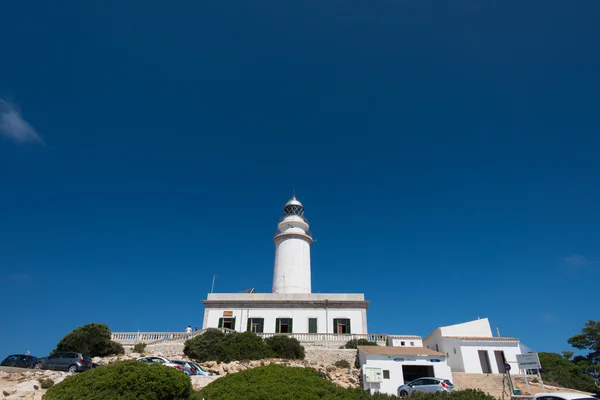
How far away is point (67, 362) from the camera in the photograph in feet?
57.3

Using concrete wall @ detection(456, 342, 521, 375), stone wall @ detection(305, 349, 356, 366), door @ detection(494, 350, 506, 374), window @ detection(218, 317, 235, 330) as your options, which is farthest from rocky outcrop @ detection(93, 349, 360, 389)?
door @ detection(494, 350, 506, 374)

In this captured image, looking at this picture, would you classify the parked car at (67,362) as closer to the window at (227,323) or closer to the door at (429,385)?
the window at (227,323)

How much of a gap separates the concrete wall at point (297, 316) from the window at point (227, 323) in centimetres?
27

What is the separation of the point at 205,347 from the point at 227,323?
26.1ft

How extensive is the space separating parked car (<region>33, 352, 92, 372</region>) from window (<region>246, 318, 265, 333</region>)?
46.7 ft

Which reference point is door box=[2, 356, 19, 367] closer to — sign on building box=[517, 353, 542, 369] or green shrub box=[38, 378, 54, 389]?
green shrub box=[38, 378, 54, 389]

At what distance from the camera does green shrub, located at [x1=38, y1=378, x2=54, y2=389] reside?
549 inches

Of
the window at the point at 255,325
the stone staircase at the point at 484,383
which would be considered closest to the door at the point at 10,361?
the window at the point at 255,325

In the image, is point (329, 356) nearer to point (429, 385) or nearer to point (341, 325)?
point (341, 325)

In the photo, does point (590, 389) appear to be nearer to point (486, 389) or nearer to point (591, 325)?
point (486, 389)

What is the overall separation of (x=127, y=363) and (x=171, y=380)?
149 centimetres

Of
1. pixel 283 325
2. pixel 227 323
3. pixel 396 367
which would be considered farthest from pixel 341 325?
pixel 396 367

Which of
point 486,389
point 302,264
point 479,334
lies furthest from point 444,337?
point 302,264

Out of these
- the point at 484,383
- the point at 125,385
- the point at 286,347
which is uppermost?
the point at 286,347
